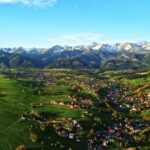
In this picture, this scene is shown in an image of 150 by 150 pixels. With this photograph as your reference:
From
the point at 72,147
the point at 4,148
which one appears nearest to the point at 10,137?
the point at 4,148

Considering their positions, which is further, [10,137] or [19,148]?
[10,137]

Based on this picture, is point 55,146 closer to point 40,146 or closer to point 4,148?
point 40,146

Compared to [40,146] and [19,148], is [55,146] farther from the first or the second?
[19,148]

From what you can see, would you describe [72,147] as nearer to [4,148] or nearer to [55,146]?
[55,146]

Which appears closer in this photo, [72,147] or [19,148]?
[19,148]

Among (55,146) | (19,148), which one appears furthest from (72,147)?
(19,148)

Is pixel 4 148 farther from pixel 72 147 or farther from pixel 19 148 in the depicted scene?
pixel 72 147

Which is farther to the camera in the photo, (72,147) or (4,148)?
(72,147)
